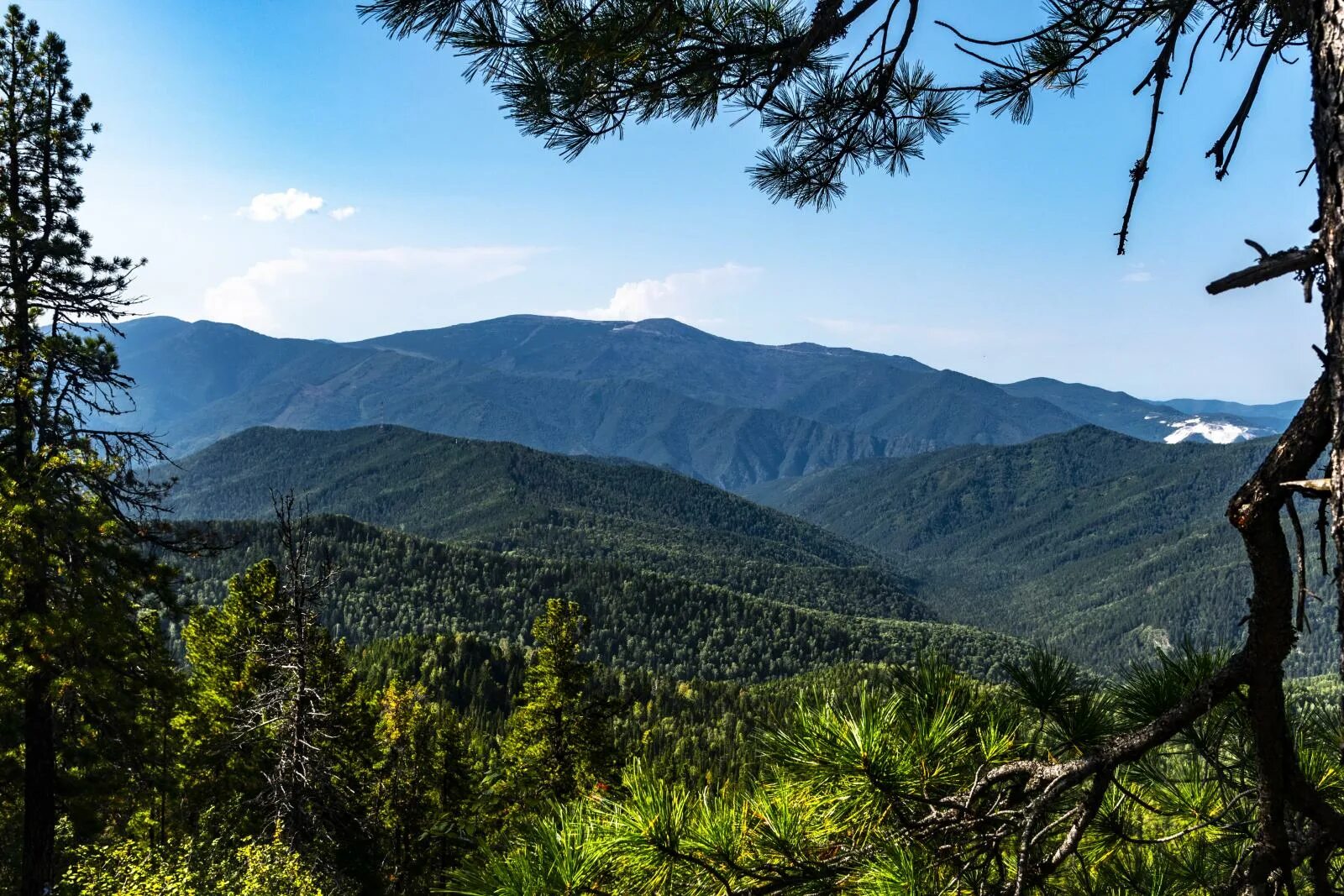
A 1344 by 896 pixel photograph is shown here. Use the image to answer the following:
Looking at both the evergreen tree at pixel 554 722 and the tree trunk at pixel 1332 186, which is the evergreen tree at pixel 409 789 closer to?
the evergreen tree at pixel 554 722

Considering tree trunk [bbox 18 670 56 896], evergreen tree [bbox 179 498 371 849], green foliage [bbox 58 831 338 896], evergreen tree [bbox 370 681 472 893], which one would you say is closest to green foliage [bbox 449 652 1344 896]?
green foliage [bbox 58 831 338 896]

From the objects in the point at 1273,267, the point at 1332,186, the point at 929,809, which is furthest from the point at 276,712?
the point at 1332,186

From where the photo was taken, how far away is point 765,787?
325cm

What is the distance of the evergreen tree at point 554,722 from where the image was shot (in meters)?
25.3

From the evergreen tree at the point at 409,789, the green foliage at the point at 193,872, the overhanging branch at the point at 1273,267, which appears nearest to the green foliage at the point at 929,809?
the overhanging branch at the point at 1273,267

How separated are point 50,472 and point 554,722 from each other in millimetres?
16745

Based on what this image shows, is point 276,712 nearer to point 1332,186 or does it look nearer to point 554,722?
point 554,722

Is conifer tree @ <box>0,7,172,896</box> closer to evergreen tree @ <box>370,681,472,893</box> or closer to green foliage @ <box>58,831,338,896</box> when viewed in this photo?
green foliage @ <box>58,831,338,896</box>

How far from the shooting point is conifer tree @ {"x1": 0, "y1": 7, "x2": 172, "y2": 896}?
12.9 m

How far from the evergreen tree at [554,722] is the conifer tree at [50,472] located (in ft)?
43.7

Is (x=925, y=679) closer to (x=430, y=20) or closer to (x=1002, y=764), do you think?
(x=1002, y=764)

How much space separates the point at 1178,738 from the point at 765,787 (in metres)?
1.85

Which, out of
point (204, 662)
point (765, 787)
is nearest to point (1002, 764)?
point (765, 787)

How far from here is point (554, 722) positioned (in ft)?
85.3
